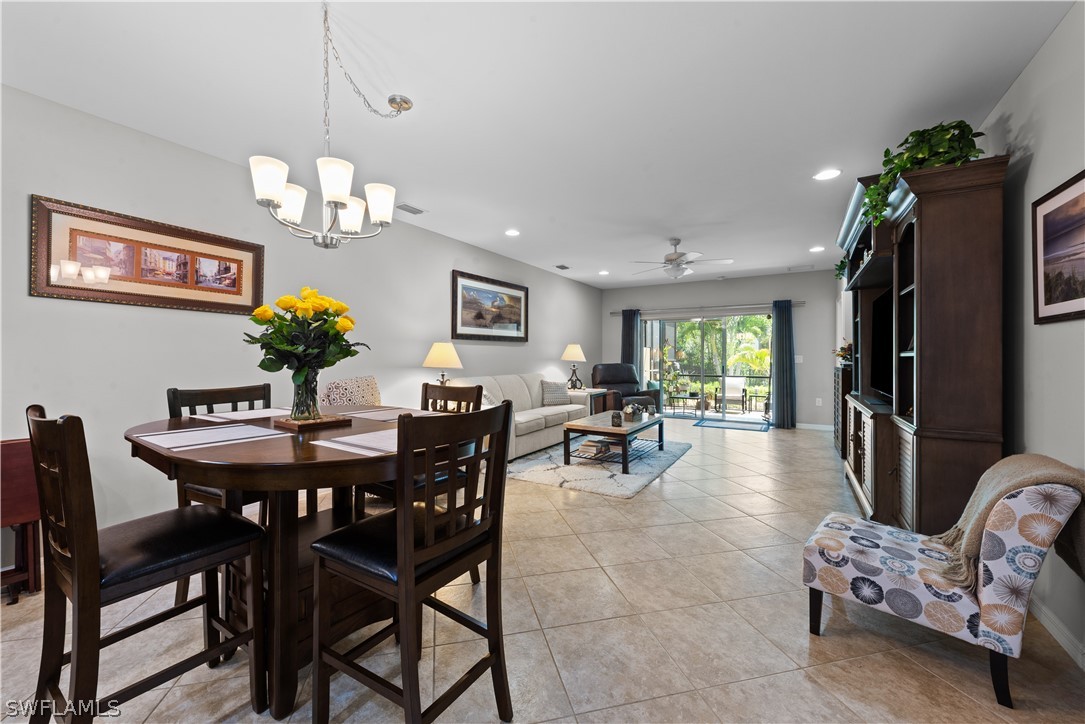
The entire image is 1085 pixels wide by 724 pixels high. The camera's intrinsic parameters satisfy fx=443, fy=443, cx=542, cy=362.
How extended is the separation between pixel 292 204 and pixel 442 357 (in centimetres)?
253

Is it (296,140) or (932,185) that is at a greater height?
(296,140)

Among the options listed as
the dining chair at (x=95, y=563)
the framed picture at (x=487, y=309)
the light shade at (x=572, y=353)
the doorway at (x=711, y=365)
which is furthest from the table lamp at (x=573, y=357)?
the dining chair at (x=95, y=563)

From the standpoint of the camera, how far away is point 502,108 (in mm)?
2424

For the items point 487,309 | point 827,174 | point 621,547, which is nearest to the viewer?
point 621,547

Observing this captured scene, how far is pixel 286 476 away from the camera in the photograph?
1.17 m

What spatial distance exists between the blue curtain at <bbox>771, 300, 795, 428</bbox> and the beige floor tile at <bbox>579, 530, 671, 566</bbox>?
5.34m

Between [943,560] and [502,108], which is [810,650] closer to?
[943,560]

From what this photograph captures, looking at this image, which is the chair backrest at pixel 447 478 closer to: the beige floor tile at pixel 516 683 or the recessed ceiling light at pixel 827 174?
the beige floor tile at pixel 516 683

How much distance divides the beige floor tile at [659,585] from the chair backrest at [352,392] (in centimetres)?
250

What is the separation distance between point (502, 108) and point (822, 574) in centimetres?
268

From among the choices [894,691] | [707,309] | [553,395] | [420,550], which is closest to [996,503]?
[894,691]

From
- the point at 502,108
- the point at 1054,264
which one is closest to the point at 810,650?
the point at 1054,264

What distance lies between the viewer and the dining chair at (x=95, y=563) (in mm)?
1110

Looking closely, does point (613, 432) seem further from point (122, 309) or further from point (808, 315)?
point (808, 315)
